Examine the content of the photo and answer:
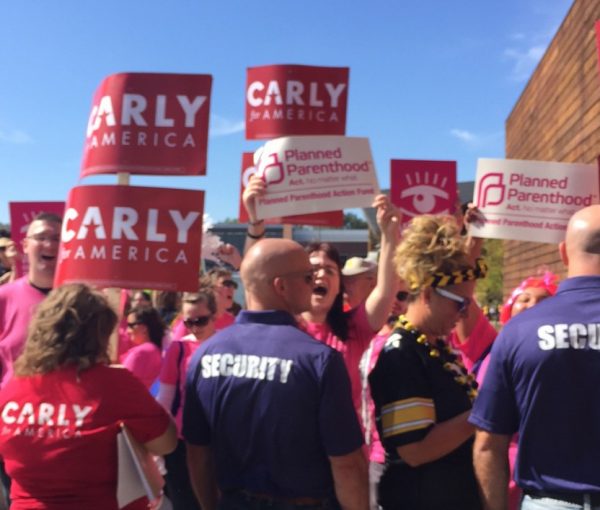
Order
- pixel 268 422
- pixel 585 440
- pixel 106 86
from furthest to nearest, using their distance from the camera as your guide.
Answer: pixel 106 86, pixel 268 422, pixel 585 440

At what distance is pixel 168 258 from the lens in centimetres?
350

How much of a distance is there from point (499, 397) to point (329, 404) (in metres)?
0.55

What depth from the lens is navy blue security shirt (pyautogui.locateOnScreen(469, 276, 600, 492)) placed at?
1.90 metres

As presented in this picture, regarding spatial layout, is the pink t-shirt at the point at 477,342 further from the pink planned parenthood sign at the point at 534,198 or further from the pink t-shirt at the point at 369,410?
the pink t-shirt at the point at 369,410

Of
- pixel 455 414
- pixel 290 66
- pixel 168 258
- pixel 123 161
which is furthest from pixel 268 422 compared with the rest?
pixel 290 66

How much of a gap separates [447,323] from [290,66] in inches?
119

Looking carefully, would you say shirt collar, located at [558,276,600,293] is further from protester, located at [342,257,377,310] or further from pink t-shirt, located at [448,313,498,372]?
protester, located at [342,257,377,310]

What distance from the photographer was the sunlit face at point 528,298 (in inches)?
150

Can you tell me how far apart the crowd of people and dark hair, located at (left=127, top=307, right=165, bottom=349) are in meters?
2.75

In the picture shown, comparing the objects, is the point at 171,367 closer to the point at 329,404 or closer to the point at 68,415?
the point at 68,415

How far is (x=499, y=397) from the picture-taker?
204 cm

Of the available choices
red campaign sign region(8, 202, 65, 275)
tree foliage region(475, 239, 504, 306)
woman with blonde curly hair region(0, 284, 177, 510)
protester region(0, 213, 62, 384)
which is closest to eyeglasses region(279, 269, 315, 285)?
woman with blonde curly hair region(0, 284, 177, 510)

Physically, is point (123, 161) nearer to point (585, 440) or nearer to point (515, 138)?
point (585, 440)

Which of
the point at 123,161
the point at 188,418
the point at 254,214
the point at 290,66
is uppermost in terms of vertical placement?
the point at 290,66
